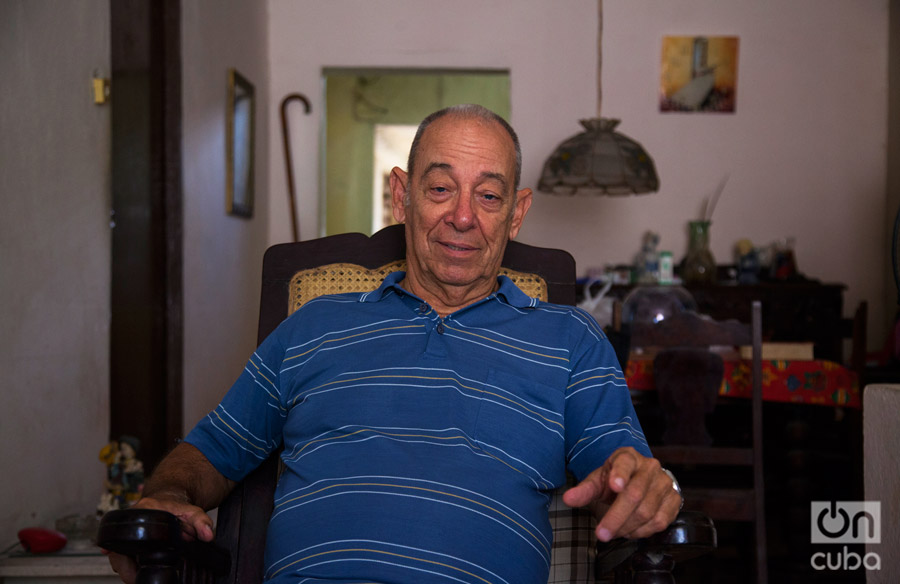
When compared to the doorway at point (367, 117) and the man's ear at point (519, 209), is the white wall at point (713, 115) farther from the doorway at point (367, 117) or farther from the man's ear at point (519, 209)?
the man's ear at point (519, 209)

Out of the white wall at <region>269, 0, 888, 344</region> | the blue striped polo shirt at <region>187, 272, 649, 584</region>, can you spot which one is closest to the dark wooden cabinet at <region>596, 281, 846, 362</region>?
the white wall at <region>269, 0, 888, 344</region>

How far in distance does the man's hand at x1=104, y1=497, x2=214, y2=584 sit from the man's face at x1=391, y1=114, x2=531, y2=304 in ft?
1.92

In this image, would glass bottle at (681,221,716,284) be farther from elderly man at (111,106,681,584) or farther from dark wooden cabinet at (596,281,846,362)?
elderly man at (111,106,681,584)

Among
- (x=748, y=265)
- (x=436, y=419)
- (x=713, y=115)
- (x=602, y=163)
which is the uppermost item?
(x=713, y=115)

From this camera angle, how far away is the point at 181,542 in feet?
3.48

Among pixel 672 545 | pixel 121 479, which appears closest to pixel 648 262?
pixel 121 479

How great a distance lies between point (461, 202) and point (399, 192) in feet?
0.66

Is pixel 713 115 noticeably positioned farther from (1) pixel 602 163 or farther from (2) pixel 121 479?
(2) pixel 121 479

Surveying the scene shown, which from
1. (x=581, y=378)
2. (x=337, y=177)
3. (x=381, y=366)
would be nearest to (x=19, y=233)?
(x=381, y=366)

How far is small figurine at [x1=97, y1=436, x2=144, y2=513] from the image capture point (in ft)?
7.11

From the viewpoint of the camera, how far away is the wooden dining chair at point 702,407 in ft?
7.39

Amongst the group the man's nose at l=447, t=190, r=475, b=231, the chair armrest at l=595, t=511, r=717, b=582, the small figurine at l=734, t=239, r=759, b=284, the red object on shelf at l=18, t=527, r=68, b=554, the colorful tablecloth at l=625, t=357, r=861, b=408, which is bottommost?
the red object on shelf at l=18, t=527, r=68, b=554

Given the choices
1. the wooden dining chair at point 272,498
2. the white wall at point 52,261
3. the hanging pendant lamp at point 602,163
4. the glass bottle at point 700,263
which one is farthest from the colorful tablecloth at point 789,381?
the white wall at point 52,261

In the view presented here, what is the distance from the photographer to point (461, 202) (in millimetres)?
1435
